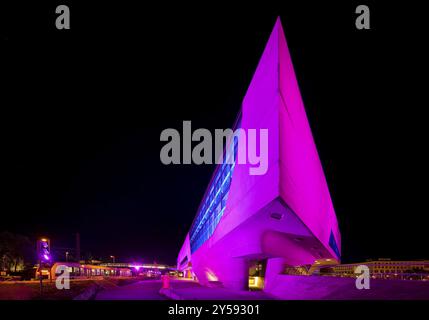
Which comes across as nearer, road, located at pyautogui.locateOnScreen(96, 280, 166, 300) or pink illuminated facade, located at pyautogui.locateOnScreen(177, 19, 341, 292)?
pink illuminated facade, located at pyautogui.locateOnScreen(177, 19, 341, 292)

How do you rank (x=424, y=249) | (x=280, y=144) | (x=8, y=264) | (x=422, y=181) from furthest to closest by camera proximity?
(x=424, y=249), (x=8, y=264), (x=422, y=181), (x=280, y=144)

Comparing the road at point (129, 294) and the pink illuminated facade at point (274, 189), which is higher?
the pink illuminated facade at point (274, 189)

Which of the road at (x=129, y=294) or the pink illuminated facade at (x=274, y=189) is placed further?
the road at (x=129, y=294)

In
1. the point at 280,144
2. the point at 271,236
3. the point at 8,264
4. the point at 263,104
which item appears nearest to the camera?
the point at 280,144

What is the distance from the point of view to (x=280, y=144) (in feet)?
36.8

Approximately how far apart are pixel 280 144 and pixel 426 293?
597 centimetres

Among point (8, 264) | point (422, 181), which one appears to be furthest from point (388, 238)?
point (8, 264)

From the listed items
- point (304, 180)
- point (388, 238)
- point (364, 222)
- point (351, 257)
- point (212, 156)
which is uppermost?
point (212, 156)

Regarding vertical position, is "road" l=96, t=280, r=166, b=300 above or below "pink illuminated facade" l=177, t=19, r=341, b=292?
below

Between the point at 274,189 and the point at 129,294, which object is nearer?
the point at 274,189

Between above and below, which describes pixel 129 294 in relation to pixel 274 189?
below

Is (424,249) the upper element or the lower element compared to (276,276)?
lower
